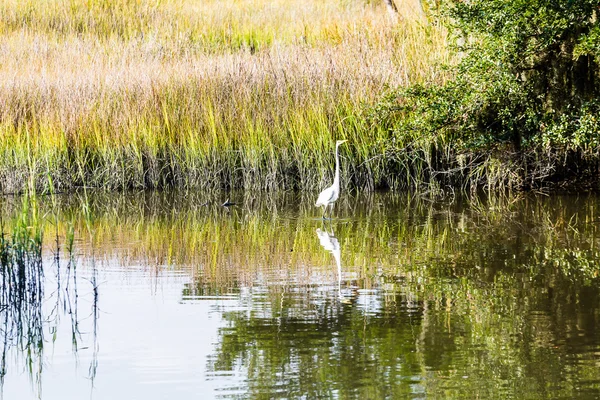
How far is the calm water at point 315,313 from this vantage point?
397 cm

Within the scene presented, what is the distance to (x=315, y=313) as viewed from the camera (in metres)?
5.10

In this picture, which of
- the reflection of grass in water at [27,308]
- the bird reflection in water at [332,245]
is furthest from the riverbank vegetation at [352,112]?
the reflection of grass in water at [27,308]

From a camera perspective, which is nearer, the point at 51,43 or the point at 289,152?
the point at 289,152

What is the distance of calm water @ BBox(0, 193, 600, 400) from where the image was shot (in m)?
3.97

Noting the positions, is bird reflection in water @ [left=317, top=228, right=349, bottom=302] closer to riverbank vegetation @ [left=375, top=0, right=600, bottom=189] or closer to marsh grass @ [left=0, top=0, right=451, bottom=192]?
riverbank vegetation @ [left=375, top=0, right=600, bottom=189]

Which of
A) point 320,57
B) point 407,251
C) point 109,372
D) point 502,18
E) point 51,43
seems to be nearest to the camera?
point 109,372

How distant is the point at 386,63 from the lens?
1155cm

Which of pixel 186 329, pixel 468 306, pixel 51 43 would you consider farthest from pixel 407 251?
pixel 51 43

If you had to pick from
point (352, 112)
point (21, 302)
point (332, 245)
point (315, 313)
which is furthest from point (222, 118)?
point (315, 313)

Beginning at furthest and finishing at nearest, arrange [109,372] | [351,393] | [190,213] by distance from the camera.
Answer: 1. [190,213]
2. [109,372]
3. [351,393]

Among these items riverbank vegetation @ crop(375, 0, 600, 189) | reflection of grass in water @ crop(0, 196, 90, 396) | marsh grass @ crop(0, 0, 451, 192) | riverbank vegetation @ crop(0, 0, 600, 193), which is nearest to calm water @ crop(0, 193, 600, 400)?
reflection of grass in water @ crop(0, 196, 90, 396)

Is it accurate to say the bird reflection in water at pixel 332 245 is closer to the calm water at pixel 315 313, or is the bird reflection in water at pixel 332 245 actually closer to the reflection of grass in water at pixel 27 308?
the calm water at pixel 315 313

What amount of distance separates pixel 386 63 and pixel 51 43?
1086cm

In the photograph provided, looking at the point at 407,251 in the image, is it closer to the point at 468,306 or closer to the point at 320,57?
the point at 468,306
